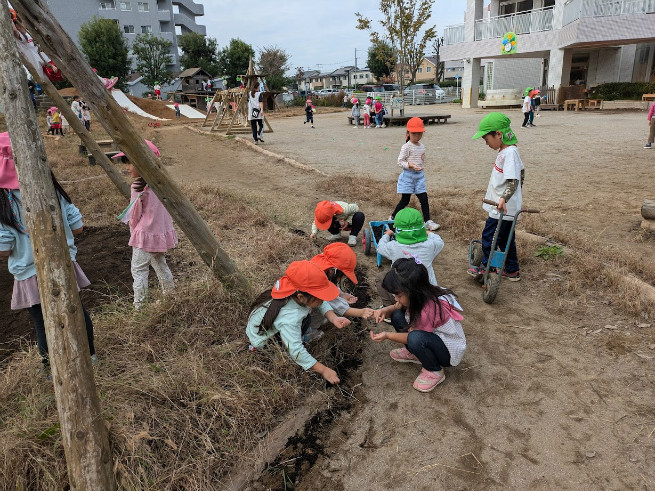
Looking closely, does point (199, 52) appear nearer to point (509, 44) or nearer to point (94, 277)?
point (509, 44)

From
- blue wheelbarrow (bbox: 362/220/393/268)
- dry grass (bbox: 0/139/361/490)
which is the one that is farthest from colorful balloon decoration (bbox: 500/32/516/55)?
dry grass (bbox: 0/139/361/490)

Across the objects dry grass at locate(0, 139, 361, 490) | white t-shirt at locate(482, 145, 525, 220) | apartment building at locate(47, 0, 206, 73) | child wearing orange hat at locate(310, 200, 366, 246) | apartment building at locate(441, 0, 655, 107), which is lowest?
dry grass at locate(0, 139, 361, 490)

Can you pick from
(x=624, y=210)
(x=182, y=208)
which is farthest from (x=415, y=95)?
(x=182, y=208)

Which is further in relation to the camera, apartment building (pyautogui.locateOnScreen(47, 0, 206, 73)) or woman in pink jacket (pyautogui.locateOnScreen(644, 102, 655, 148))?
apartment building (pyautogui.locateOnScreen(47, 0, 206, 73))

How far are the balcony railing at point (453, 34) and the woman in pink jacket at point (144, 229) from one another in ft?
93.9

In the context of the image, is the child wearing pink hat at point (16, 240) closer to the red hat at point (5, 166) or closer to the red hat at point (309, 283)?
the red hat at point (5, 166)

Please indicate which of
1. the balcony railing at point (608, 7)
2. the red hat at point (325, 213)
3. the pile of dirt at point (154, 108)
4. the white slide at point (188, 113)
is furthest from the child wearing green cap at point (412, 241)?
the white slide at point (188, 113)

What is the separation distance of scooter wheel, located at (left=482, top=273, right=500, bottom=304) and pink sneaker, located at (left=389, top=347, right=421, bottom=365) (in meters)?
1.08

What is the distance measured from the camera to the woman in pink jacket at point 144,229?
11.1 feet

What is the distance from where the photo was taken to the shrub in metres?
22.5

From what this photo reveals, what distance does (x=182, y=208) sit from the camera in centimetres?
294

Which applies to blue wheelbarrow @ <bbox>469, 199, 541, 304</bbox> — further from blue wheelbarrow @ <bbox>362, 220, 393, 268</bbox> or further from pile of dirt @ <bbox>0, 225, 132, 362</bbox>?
pile of dirt @ <bbox>0, 225, 132, 362</bbox>

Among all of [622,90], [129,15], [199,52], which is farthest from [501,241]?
[129,15]

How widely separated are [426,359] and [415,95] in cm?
3884
